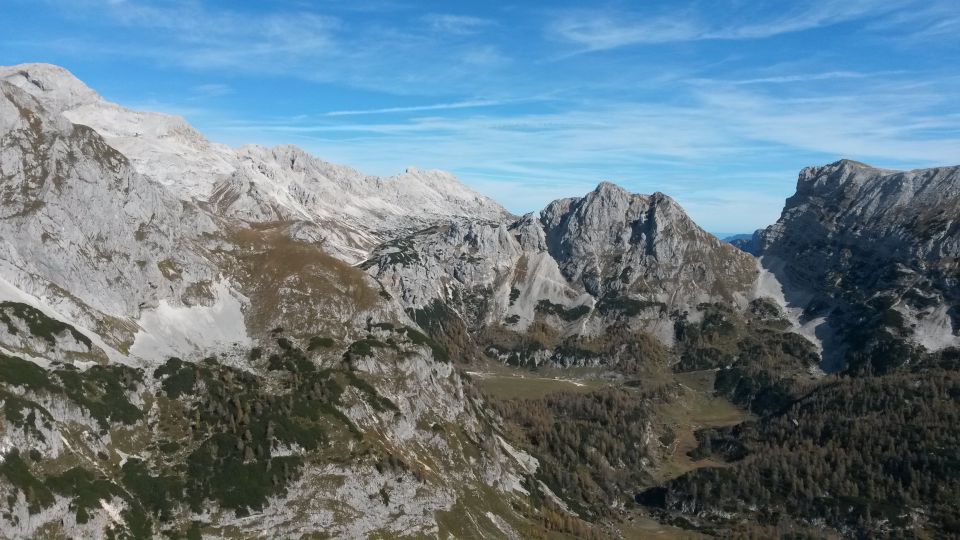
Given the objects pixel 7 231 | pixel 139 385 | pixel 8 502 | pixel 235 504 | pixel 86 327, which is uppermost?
pixel 7 231

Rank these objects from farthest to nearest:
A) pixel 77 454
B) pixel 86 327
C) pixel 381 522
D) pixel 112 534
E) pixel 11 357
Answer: pixel 86 327, pixel 381 522, pixel 11 357, pixel 77 454, pixel 112 534

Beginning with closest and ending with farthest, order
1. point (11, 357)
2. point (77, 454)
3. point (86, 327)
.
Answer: point (77, 454) → point (11, 357) → point (86, 327)

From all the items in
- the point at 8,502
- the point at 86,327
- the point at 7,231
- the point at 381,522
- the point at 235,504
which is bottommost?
the point at 381,522

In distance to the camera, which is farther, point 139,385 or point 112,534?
point 139,385

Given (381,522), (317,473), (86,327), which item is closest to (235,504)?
(317,473)

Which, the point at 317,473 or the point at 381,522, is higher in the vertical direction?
the point at 317,473

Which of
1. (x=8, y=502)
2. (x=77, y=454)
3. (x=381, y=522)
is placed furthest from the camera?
(x=381, y=522)

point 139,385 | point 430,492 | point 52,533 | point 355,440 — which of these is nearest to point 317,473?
point 355,440

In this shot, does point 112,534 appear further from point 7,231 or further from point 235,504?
point 7,231

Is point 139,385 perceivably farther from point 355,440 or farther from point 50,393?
point 355,440
